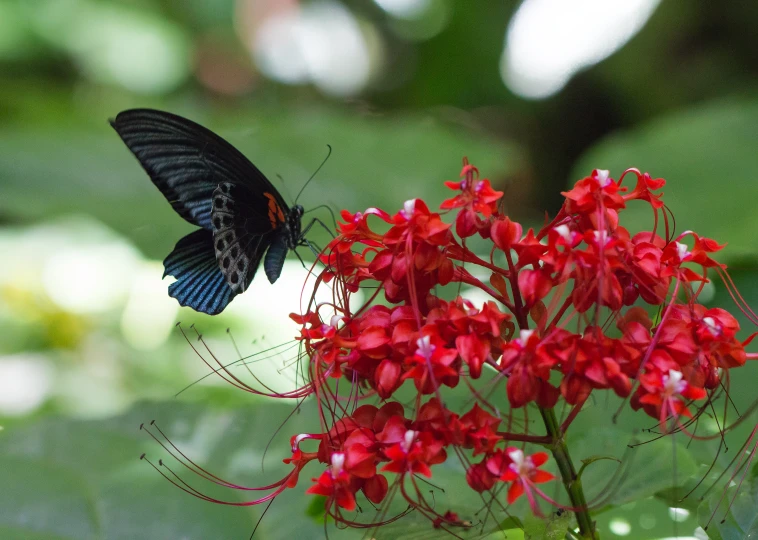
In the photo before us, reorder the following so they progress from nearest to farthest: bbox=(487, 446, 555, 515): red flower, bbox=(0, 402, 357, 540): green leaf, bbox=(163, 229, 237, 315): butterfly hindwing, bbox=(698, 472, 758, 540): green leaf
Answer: bbox=(487, 446, 555, 515): red flower < bbox=(698, 472, 758, 540): green leaf < bbox=(0, 402, 357, 540): green leaf < bbox=(163, 229, 237, 315): butterfly hindwing

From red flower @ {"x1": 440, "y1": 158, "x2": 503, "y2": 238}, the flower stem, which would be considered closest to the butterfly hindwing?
red flower @ {"x1": 440, "y1": 158, "x2": 503, "y2": 238}

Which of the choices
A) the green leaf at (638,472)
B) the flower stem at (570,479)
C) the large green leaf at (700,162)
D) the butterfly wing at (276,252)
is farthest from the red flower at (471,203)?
the large green leaf at (700,162)

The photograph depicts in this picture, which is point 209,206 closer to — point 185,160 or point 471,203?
point 185,160

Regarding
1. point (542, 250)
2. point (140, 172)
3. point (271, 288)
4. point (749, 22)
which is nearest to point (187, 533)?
point (542, 250)

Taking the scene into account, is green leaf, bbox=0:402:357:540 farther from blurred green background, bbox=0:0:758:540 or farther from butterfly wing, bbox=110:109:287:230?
butterfly wing, bbox=110:109:287:230

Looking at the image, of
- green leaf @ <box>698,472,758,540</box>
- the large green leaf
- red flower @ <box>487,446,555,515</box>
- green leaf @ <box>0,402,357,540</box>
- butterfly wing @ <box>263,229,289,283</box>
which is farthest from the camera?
the large green leaf

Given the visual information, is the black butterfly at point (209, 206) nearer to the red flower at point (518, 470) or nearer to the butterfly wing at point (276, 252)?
the butterfly wing at point (276, 252)

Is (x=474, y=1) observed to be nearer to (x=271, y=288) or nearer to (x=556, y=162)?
(x=556, y=162)

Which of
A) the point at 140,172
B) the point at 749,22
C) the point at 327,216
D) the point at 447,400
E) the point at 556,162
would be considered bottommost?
the point at 447,400
